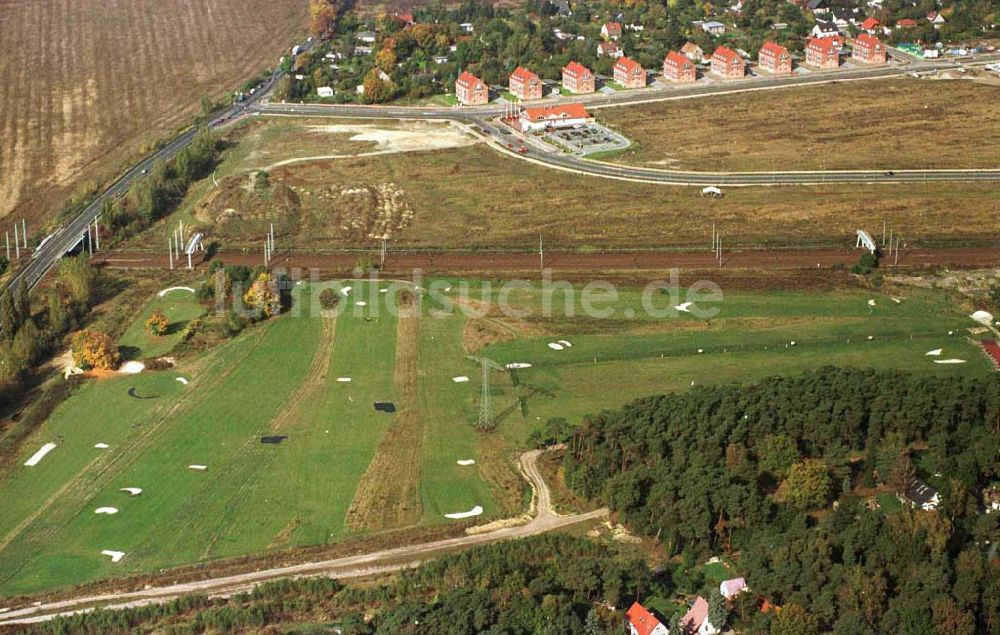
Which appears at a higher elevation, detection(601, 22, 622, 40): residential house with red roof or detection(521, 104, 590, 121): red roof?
detection(601, 22, 622, 40): residential house with red roof

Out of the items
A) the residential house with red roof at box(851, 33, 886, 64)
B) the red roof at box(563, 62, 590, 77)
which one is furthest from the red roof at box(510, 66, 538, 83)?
the residential house with red roof at box(851, 33, 886, 64)

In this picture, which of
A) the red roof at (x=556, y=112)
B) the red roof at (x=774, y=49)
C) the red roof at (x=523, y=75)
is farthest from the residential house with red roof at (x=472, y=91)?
the red roof at (x=774, y=49)

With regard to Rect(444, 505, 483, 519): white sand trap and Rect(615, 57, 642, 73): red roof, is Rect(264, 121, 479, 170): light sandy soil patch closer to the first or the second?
Rect(615, 57, 642, 73): red roof

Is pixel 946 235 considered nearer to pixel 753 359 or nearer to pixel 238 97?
pixel 753 359

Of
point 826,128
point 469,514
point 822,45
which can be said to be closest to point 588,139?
point 826,128

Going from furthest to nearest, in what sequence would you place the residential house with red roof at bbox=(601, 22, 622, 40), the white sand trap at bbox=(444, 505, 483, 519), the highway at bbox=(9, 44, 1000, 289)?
the residential house with red roof at bbox=(601, 22, 622, 40) → the highway at bbox=(9, 44, 1000, 289) → the white sand trap at bbox=(444, 505, 483, 519)

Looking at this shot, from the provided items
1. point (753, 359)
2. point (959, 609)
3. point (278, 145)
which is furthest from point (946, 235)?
point (278, 145)

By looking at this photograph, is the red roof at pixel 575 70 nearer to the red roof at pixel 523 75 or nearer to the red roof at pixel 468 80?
the red roof at pixel 523 75
